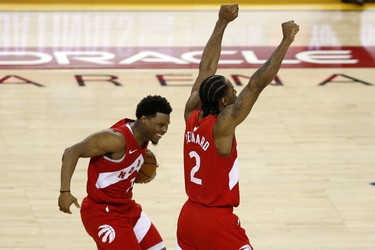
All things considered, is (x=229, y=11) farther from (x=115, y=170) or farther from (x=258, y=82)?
(x=115, y=170)

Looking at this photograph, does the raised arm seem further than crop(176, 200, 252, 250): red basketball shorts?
No

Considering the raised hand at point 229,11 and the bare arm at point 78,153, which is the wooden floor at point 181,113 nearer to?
the bare arm at point 78,153

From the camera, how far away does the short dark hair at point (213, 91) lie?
241 inches

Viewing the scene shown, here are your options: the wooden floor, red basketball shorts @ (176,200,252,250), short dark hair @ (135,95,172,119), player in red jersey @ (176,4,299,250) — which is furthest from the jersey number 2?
the wooden floor

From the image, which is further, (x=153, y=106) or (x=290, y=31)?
(x=153, y=106)

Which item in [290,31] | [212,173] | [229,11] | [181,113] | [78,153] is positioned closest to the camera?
[290,31]

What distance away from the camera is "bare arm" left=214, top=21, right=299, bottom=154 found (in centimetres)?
587

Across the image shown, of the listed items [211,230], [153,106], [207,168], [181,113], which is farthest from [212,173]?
[181,113]

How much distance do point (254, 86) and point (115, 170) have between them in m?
1.17

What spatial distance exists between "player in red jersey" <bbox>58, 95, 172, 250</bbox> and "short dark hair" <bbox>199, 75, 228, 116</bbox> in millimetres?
414

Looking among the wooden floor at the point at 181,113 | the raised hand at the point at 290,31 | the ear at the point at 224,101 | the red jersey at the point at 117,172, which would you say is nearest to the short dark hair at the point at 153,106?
the red jersey at the point at 117,172

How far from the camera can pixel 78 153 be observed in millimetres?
6477

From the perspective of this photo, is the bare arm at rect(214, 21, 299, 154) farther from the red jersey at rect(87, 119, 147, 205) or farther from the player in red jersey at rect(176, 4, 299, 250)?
the red jersey at rect(87, 119, 147, 205)

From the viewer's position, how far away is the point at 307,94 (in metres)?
11.7
